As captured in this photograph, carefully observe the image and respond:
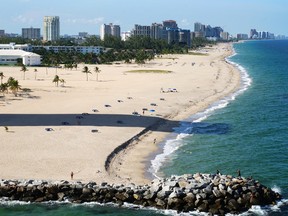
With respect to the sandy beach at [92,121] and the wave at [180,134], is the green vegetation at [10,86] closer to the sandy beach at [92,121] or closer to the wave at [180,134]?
the sandy beach at [92,121]

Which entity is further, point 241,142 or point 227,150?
point 241,142

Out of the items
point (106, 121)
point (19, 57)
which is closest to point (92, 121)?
point (106, 121)

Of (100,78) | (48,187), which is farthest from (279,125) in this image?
(100,78)

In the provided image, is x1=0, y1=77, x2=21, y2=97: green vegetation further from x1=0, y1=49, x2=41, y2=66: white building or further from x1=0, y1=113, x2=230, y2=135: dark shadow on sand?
x1=0, y1=49, x2=41, y2=66: white building

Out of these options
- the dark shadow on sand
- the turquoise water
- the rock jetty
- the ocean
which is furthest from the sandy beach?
the rock jetty

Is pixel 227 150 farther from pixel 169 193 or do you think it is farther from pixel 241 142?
pixel 169 193

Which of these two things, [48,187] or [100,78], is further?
[100,78]

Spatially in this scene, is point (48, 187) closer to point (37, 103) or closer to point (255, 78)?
point (37, 103)
